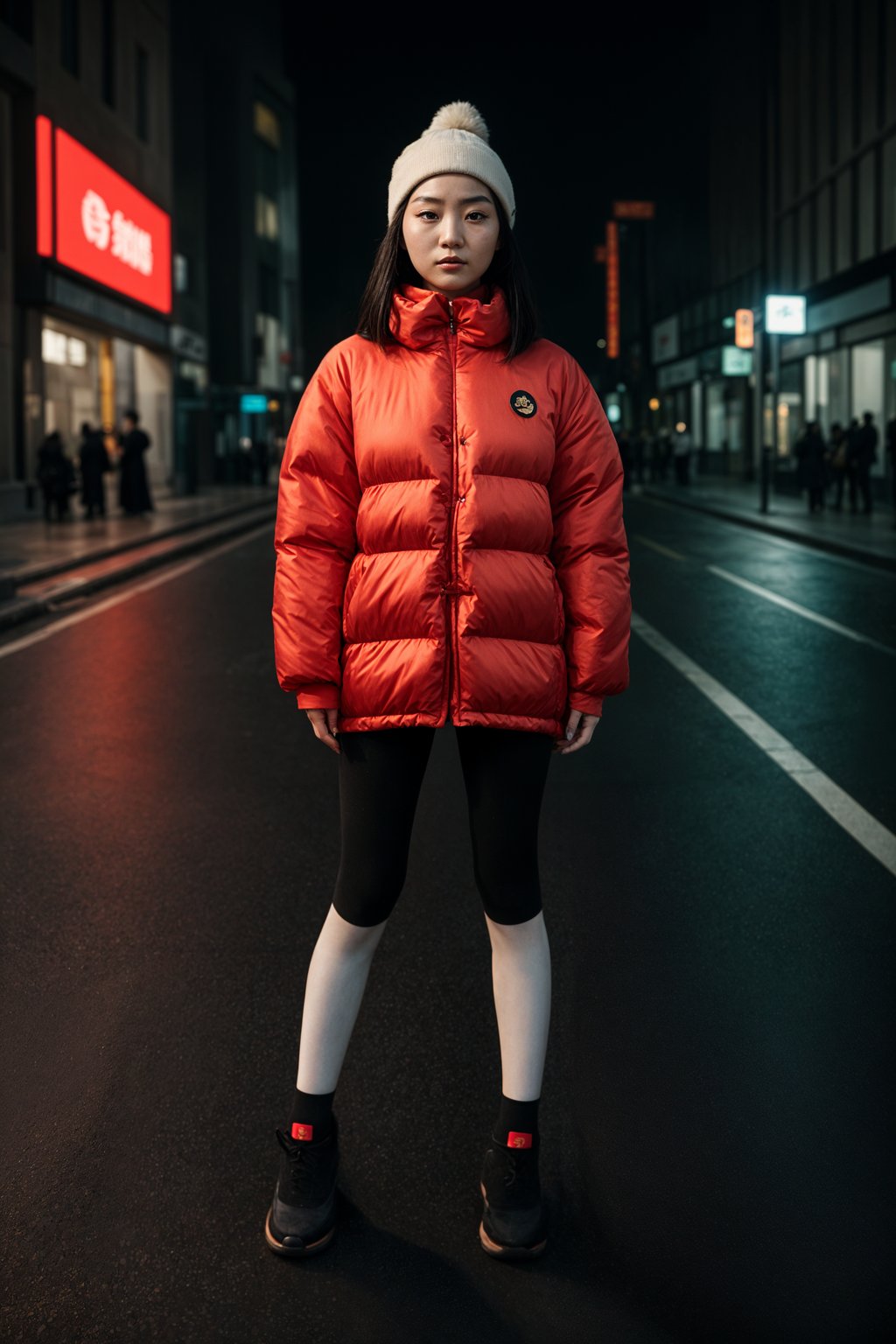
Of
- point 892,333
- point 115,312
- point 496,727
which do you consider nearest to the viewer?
point 496,727

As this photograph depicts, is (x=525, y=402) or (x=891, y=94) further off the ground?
(x=891, y=94)

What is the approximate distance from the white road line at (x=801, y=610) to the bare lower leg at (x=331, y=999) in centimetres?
826

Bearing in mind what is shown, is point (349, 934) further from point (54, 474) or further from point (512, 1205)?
point (54, 474)

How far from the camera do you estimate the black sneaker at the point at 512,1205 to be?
2.61 metres

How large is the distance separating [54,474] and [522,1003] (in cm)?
2250

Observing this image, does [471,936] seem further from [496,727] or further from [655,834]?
[496,727]

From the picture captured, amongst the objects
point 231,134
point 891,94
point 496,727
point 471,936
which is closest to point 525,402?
point 496,727

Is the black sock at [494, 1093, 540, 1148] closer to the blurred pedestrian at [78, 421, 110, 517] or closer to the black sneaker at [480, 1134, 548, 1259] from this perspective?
the black sneaker at [480, 1134, 548, 1259]

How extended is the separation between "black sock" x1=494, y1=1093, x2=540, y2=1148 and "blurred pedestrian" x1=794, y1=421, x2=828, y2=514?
2509 centimetres

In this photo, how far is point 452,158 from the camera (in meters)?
2.71

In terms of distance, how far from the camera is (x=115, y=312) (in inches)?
1291

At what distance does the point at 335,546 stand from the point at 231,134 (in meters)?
65.9

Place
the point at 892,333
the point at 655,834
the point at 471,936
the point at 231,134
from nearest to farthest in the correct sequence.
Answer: the point at 471,936 < the point at 655,834 < the point at 892,333 < the point at 231,134

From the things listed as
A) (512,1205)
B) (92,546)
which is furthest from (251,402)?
(512,1205)
